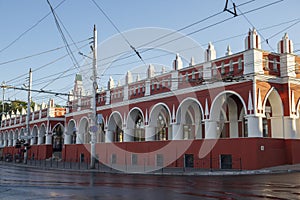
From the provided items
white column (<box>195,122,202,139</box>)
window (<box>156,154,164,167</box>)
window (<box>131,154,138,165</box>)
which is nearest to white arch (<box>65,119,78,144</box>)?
window (<box>131,154,138,165</box>)

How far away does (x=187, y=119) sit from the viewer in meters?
35.6

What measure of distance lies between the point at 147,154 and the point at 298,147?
1355 centimetres

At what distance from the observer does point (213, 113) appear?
95.4 ft

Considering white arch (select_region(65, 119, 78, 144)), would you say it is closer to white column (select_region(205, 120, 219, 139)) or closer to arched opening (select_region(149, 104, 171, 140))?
arched opening (select_region(149, 104, 171, 140))

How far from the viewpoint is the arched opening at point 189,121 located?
1268 inches


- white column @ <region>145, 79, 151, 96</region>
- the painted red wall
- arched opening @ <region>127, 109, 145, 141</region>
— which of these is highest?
white column @ <region>145, 79, 151, 96</region>

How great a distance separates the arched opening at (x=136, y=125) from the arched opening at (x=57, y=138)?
20569 millimetres

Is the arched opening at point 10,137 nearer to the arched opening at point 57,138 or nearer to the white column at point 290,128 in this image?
the arched opening at point 57,138

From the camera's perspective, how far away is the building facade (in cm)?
2650

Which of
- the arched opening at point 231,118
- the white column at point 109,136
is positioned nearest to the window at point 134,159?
the white column at point 109,136

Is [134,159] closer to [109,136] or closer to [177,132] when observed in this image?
[109,136]

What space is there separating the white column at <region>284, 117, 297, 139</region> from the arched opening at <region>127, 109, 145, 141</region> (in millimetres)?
15167

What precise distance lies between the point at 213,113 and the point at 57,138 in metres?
34.8

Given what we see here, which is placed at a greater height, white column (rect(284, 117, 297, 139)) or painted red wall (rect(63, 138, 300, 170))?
white column (rect(284, 117, 297, 139))
